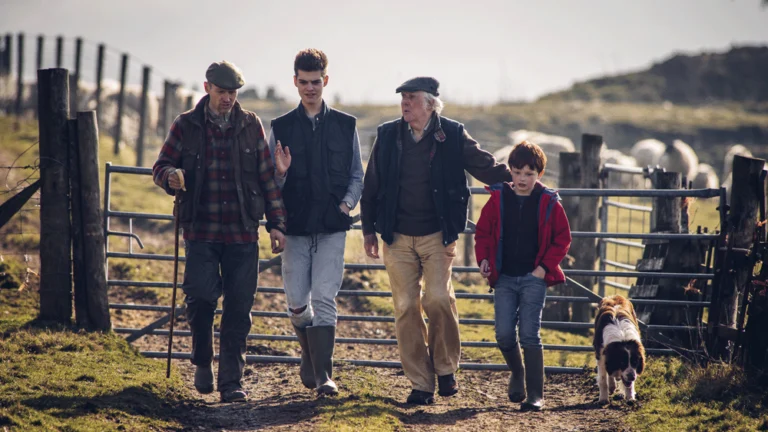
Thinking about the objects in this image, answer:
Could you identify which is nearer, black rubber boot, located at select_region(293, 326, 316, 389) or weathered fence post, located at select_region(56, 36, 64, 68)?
black rubber boot, located at select_region(293, 326, 316, 389)

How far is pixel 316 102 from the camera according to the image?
600 cm

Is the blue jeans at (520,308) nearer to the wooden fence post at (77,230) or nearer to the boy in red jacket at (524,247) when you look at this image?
the boy in red jacket at (524,247)

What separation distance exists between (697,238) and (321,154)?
337 cm

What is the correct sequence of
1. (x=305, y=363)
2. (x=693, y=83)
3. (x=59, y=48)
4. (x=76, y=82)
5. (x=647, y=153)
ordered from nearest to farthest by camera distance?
1. (x=305, y=363)
2. (x=76, y=82)
3. (x=59, y=48)
4. (x=647, y=153)
5. (x=693, y=83)

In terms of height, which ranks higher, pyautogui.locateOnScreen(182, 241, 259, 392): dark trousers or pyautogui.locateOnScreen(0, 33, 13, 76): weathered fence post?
pyautogui.locateOnScreen(0, 33, 13, 76): weathered fence post

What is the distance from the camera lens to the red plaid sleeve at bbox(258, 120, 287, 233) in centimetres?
596

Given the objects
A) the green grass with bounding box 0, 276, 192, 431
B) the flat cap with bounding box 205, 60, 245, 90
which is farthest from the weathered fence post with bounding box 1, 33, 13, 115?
the flat cap with bounding box 205, 60, 245, 90

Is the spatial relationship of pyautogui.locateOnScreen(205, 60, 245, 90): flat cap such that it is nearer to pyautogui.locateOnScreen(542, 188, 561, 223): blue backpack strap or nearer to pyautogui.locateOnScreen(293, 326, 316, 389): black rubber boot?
pyautogui.locateOnScreen(293, 326, 316, 389): black rubber boot

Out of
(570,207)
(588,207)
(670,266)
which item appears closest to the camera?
(670,266)

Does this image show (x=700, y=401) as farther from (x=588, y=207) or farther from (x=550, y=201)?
(x=588, y=207)

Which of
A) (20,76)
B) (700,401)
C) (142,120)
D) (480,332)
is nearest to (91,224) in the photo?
(480,332)

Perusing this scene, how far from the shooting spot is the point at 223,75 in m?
5.75

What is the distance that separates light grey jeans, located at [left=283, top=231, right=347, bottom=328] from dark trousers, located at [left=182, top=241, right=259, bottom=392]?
0.30 m

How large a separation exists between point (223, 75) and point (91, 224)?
2228mm
